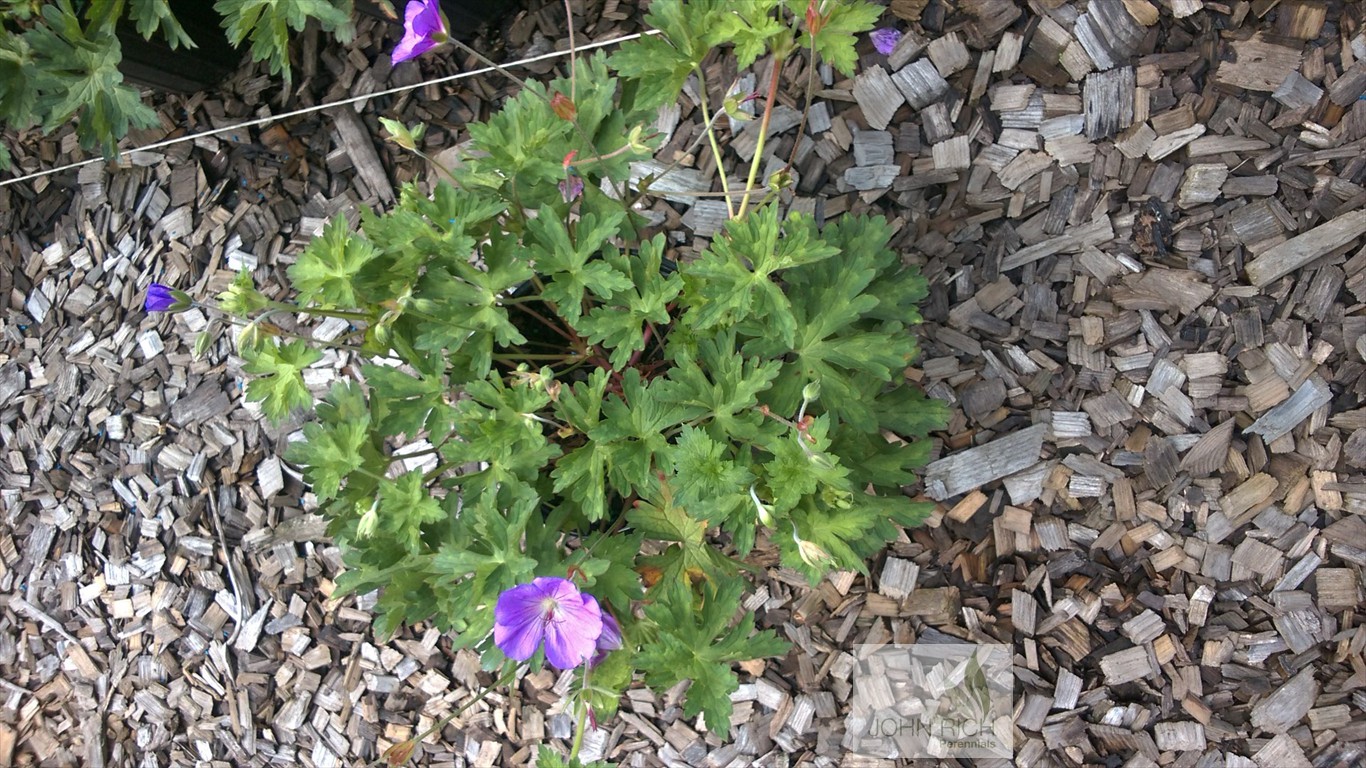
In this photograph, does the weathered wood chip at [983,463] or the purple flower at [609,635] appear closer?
the purple flower at [609,635]

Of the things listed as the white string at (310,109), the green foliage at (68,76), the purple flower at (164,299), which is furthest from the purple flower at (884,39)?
the green foliage at (68,76)

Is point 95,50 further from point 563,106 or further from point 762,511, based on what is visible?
point 762,511

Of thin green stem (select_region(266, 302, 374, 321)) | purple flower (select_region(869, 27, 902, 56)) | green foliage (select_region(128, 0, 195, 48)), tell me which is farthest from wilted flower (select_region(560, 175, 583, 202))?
green foliage (select_region(128, 0, 195, 48))

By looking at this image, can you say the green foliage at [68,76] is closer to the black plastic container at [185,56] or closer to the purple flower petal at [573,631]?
the black plastic container at [185,56]

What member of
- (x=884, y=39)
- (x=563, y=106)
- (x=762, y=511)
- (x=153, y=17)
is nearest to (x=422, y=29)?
(x=563, y=106)

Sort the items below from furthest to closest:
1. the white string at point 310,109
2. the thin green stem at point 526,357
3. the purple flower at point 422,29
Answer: the white string at point 310,109 → the thin green stem at point 526,357 → the purple flower at point 422,29

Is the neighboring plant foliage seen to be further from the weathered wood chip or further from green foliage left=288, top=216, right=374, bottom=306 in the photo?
the weathered wood chip

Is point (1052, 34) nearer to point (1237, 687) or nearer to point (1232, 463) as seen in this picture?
point (1232, 463)

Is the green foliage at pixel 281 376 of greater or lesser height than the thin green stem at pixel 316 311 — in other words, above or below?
Result: below
